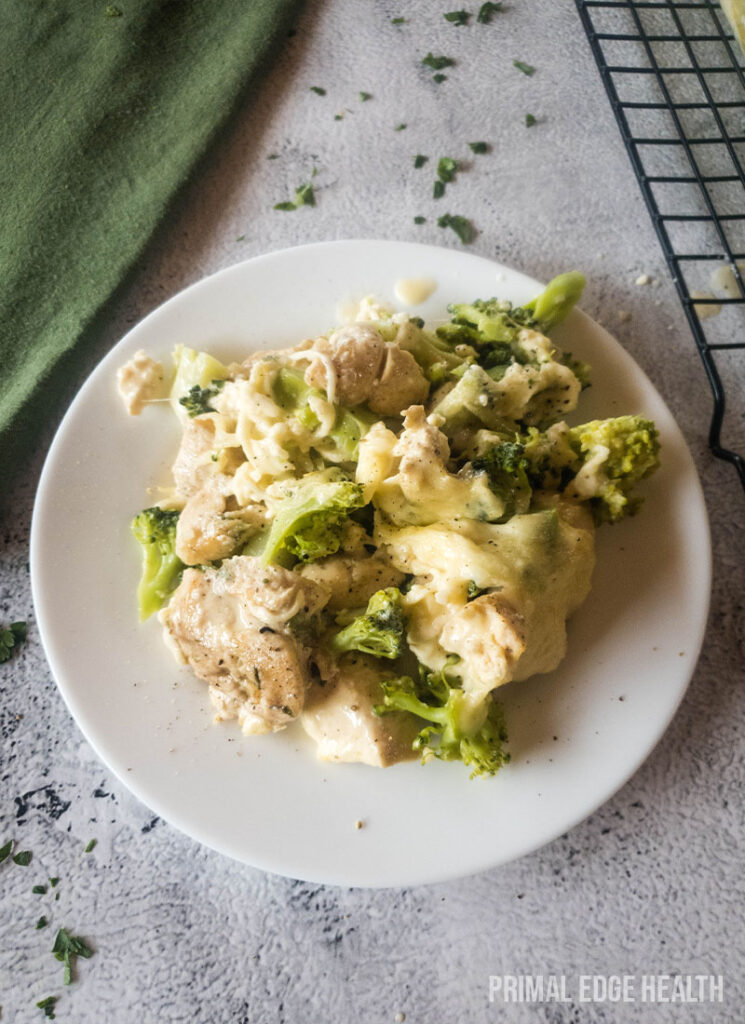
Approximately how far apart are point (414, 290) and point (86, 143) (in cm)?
127

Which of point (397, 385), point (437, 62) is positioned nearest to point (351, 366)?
point (397, 385)

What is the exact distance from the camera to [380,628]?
6.10 ft

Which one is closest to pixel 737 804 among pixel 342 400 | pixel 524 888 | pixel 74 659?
pixel 524 888

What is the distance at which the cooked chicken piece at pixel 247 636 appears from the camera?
1866mm

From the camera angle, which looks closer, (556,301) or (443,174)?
(556,301)

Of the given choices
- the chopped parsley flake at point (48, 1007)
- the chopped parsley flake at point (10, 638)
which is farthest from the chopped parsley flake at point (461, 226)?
the chopped parsley flake at point (48, 1007)

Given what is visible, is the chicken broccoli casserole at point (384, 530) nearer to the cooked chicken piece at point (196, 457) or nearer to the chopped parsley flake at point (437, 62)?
the cooked chicken piece at point (196, 457)

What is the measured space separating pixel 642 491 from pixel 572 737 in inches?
25.1

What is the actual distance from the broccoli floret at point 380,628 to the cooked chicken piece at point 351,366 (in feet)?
1.57

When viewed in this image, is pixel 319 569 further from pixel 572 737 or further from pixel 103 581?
pixel 572 737

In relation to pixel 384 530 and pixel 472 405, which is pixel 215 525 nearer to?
pixel 384 530

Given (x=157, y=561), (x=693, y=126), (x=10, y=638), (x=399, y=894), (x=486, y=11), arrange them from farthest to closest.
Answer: (x=486, y=11), (x=693, y=126), (x=10, y=638), (x=399, y=894), (x=157, y=561)

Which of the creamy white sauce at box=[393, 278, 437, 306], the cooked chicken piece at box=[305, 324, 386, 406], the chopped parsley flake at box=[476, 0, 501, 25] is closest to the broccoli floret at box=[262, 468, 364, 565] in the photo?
the cooked chicken piece at box=[305, 324, 386, 406]

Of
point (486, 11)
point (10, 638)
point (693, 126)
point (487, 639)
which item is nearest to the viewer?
point (487, 639)
